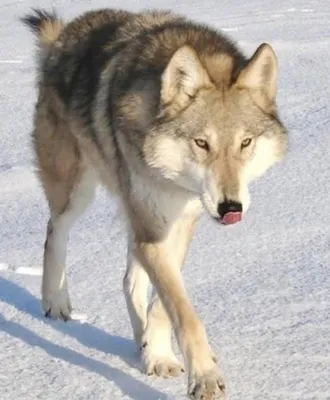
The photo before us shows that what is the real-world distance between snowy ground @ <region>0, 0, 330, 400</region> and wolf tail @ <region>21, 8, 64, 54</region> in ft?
3.57

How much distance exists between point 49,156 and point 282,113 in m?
3.93

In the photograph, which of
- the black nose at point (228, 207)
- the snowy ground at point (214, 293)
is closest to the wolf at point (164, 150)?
the black nose at point (228, 207)

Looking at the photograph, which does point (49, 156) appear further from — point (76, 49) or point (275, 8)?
point (275, 8)

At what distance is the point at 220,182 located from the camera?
Answer: 361 cm

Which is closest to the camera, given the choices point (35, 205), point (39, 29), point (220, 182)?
point (220, 182)

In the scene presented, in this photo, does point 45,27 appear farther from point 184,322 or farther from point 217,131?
point 184,322

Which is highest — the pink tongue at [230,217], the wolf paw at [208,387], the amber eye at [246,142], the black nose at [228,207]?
Result: the amber eye at [246,142]

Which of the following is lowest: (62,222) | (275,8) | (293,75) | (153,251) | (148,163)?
(275,8)

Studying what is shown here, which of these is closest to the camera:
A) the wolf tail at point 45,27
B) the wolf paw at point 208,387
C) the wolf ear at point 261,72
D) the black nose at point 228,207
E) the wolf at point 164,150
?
the wolf paw at point 208,387

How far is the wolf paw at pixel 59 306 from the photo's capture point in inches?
180

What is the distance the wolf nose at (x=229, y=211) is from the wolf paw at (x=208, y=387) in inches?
23.0

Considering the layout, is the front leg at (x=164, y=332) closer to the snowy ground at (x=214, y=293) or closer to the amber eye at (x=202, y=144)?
the snowy ground at (x=214, y=293)

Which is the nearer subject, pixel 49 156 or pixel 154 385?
pixel 154 385

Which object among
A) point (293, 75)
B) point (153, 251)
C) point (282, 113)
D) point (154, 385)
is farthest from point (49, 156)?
point (293, 75)
